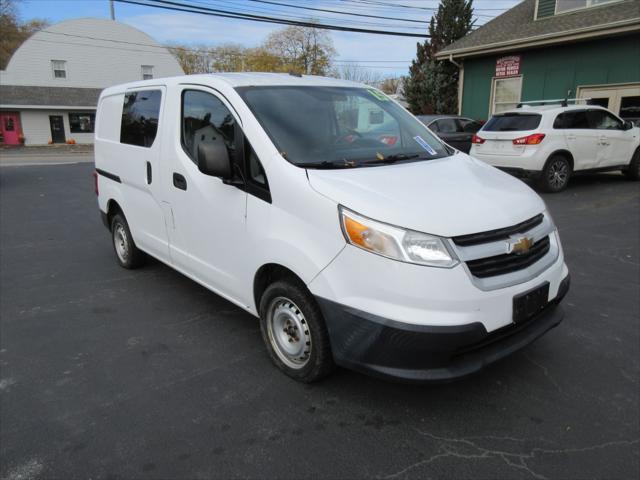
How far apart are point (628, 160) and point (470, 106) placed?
7.43 meters

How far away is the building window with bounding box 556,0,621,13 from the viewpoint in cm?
1415

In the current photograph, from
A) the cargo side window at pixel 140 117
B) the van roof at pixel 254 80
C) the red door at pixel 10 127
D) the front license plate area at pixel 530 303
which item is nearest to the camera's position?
the front license plate area at pixel 530 303

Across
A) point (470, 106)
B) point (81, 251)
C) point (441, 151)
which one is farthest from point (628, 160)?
point (81, 251)

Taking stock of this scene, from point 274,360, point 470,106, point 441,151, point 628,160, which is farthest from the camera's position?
point 470,106

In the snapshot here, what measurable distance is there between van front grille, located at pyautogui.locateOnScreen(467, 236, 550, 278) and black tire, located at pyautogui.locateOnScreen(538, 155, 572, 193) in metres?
7.32

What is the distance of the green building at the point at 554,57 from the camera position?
12.8m

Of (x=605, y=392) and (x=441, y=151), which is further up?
(x=441, y=151)

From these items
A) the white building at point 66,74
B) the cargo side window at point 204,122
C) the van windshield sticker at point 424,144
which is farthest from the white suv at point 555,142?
the white building at point 66,74

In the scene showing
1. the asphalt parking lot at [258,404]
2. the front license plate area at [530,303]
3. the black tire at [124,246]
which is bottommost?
the asphalt parking lot at [258,404]

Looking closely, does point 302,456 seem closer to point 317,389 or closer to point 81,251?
point 317,389

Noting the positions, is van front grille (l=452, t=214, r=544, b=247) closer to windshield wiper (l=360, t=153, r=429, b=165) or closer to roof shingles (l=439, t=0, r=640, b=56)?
windshield wiper (l=360, t=153, r=429, b=165)

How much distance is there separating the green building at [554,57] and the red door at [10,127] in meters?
31.6

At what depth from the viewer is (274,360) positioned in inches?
129

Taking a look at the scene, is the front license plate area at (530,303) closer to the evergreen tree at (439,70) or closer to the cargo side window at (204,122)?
the cargo side window at (204,122)
